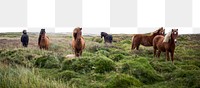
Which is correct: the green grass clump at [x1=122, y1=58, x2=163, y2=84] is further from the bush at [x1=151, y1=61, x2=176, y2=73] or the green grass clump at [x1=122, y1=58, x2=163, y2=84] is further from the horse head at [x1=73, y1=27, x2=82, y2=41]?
the horse head at [x1=73, y1=27, x2=82, y2=41]

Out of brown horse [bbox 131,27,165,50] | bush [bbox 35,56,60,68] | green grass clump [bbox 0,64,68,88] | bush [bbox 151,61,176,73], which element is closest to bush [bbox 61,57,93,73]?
bush [bbox 35,56,60,68]

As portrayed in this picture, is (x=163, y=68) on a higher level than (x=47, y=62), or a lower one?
lower

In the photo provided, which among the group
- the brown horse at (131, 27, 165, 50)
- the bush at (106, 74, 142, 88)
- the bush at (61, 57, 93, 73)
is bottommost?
the bush at (106, 74, 142, 88)

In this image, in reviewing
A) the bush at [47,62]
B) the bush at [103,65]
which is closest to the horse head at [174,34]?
the bush at [103,65]

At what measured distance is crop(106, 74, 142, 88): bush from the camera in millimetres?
10180

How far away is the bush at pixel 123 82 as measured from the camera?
10180 millimetres

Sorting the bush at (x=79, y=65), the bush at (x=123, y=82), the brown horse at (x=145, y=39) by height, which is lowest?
the bush at (x=123, y=82)

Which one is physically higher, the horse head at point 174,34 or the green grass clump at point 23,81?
the horse head at point 174,34

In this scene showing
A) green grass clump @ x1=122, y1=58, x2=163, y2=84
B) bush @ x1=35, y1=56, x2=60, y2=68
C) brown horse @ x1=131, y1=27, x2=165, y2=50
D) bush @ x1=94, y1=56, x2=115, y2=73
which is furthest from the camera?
brown horse @ x1=131, y1=27, x2=165, y2=50

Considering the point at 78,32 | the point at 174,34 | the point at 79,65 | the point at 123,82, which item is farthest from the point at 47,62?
the point at 174,34

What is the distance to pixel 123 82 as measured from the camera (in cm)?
1031

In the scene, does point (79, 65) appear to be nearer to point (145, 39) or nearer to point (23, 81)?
point (23, 81)

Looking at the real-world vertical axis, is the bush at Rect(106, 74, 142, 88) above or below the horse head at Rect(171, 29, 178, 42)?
below

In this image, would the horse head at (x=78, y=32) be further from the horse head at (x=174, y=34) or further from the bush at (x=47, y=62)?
the horse head at (x=174, y=34)
